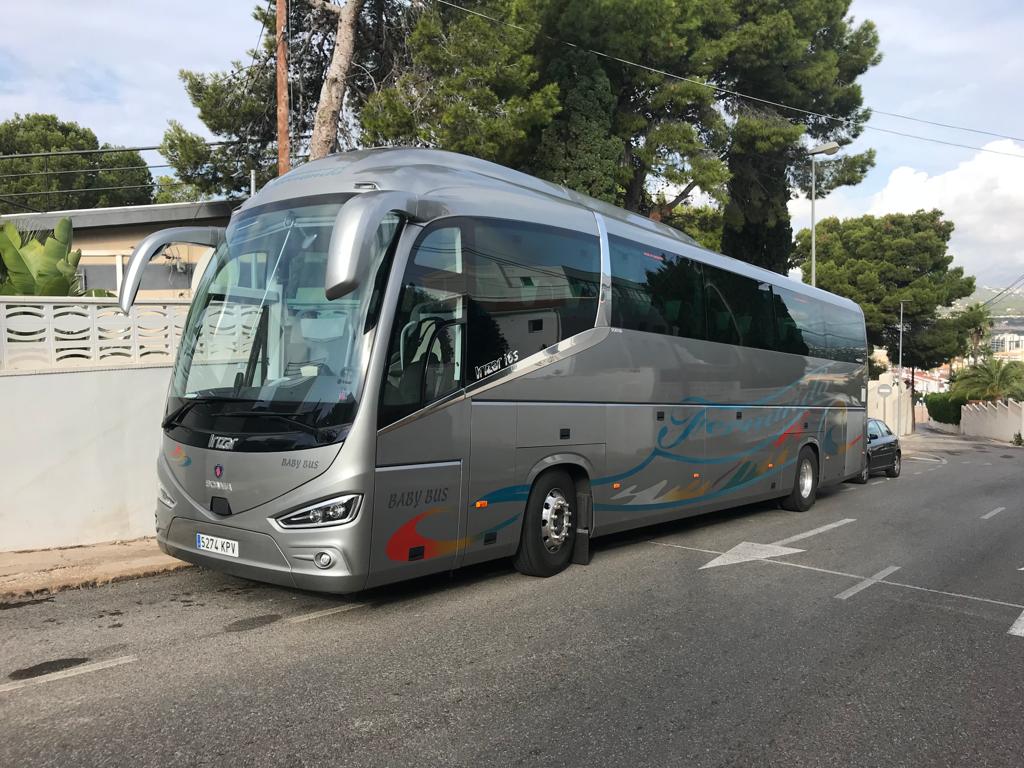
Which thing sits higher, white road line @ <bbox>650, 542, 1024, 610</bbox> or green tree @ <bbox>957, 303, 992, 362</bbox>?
green tree @ <bbox>957, 303, 992, 362</bbox>

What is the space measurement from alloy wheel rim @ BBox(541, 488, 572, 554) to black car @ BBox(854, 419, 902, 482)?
1330cm

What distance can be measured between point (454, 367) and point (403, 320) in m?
0.68

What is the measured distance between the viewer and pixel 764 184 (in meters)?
24.9

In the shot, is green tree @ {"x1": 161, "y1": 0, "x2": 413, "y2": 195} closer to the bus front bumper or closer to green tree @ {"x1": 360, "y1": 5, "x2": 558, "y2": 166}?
green tree @ {"x1": 360, "y1": 5, "x2": 558, "y2": 166}

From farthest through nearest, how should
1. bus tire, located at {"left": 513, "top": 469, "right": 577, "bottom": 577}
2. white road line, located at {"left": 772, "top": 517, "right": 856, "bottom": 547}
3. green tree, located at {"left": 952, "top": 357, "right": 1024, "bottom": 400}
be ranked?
1. green tree, located at {"left": 952, "top": 357, "right": 1024, "bottom": 400}
2. white road line, located at {"left": 772, "top": 517, "right": 856, "bottom": 547}
3. bus tire, located at {"left": 513, "top": 469, "right": 577, "bottom": 577}

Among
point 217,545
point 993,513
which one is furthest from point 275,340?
point 993,513

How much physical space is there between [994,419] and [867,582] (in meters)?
47.7

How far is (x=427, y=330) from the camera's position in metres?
6.07

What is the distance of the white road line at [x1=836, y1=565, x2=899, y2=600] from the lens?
7.25 meters

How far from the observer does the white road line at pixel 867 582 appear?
23.8ft

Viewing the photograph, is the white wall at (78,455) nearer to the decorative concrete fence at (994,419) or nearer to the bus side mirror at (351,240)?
the bus side mirror at (351,240)

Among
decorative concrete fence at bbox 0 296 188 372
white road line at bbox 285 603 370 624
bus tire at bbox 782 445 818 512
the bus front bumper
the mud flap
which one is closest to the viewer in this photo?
the bus front bumper

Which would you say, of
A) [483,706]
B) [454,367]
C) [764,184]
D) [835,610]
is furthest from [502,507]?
[764,184]

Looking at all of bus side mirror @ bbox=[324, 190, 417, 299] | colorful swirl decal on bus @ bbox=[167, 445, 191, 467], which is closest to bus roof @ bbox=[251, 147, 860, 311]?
bus side mirror @ bbox=[324, 190, 417, 299]
